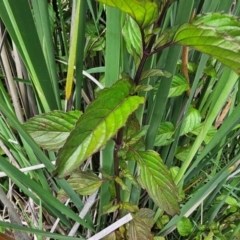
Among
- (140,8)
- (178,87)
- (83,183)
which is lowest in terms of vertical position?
(83,183)

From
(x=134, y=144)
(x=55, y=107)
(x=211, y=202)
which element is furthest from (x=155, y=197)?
(x=211, y=202)

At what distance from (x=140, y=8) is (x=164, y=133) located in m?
0.28

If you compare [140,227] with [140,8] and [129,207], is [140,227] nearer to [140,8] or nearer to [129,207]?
[129,207]

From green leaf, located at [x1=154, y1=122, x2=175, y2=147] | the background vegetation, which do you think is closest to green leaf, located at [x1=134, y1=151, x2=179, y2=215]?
the background vegetation

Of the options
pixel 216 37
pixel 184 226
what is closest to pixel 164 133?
pixel 184 226

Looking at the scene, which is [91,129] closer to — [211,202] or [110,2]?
[110,2]

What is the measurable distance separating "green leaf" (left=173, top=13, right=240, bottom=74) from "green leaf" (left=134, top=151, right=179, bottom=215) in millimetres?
155

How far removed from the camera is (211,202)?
65 cm

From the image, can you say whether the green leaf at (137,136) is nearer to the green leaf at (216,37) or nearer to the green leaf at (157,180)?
the green leaf at (157,180)

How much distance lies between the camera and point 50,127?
0.39 meters

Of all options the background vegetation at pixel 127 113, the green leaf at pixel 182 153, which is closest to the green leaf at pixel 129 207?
the background vegetation at pixel 127 113

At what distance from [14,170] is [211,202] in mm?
387

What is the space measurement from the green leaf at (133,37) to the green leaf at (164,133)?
0.59 ft

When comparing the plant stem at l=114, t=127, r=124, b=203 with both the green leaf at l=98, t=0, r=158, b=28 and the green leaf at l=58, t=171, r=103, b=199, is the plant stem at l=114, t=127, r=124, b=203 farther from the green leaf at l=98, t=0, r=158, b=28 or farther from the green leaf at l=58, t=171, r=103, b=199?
the green leaf at l=98, t=0, r=158, b=28
